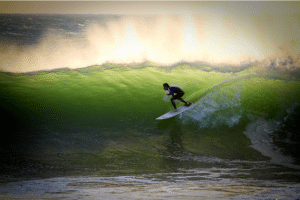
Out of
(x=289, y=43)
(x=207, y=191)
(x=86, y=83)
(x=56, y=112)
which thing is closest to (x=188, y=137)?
(x=207, y=191)

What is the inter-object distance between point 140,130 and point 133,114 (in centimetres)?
86

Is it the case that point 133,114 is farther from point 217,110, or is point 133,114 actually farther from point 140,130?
point 217,110

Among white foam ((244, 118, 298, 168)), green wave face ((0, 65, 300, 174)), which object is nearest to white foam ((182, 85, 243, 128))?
green wave face ((0, 65, 300, 174))

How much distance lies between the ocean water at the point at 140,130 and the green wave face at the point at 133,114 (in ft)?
0.09

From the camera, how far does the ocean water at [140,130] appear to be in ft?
10.1

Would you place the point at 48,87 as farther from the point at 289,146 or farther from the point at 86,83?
the point at 289,146

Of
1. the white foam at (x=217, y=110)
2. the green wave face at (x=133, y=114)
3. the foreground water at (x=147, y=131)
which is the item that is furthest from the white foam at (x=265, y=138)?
the white foam at (x=217, y=110)

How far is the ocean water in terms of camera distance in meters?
3.06

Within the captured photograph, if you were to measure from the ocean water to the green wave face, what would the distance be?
0.09 ft

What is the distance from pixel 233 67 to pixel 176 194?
7.84 metres

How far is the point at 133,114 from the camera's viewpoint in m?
6.77

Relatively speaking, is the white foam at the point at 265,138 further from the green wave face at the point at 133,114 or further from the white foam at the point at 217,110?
the white foam at the point at 217,110

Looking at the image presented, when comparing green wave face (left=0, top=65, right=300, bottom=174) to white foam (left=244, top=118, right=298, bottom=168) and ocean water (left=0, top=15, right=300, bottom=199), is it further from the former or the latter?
white foam (left=244, top=118, right=298, bottom=168)

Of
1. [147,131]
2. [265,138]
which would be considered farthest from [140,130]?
[265,138]
